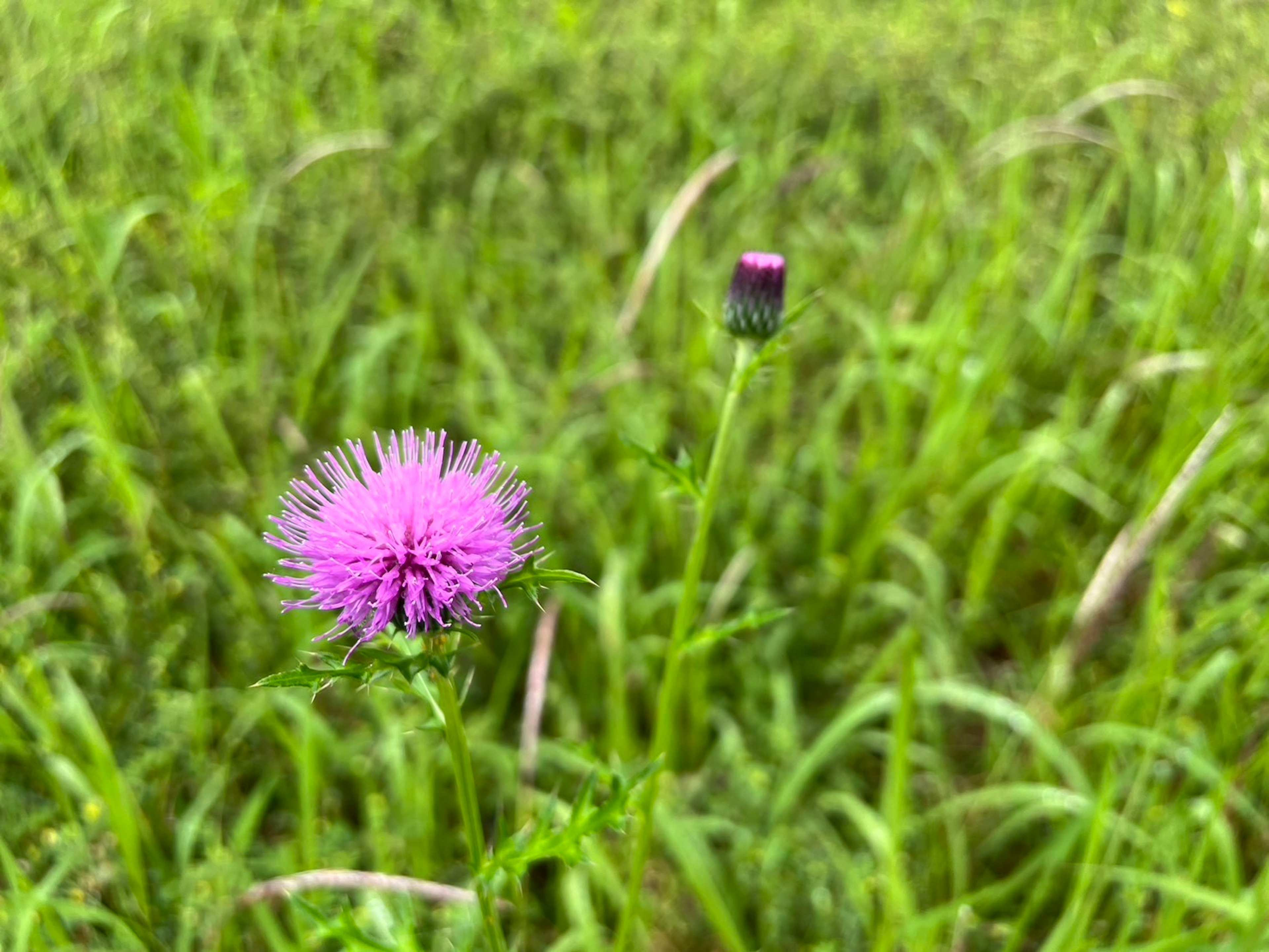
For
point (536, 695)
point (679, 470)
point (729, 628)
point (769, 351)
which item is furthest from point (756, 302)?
point (536, 695)

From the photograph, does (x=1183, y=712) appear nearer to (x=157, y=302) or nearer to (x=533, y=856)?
(x=533, y=856)

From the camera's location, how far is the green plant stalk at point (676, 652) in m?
1.34

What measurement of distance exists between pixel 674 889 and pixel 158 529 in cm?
151

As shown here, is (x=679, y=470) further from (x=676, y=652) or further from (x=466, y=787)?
(x=466, y=787)

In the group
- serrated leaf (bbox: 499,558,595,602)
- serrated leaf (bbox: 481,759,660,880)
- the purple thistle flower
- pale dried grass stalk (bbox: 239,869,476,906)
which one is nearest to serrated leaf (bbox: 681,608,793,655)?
serrated leaf (bbox: 481,759,660,880)

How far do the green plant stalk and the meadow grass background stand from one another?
151 millimetres

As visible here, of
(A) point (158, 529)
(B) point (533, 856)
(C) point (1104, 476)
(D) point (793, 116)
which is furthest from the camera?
(D) point (793, 116)

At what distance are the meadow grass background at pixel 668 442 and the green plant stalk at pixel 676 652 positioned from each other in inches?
6.0

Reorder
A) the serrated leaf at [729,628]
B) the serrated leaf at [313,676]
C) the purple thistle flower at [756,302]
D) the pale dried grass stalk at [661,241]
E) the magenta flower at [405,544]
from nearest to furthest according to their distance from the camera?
the serrated leaf at [313,676]
the magenta flower at [405,544]
the serrated leaf at [729,628]
the purple thistle flower at [756,302]
the pale dried grass stalk at [661,241]

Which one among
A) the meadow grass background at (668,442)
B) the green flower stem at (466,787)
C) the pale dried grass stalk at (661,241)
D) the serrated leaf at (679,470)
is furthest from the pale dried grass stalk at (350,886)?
the pale dried grass stalk at (661,241)

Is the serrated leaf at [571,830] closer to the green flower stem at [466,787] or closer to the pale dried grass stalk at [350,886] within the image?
the green flower stem at [466,787]

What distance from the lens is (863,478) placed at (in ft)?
8.12

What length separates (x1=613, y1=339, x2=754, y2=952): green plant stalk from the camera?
1342 millimetres

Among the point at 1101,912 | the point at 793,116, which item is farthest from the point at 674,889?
the point at 793,116
